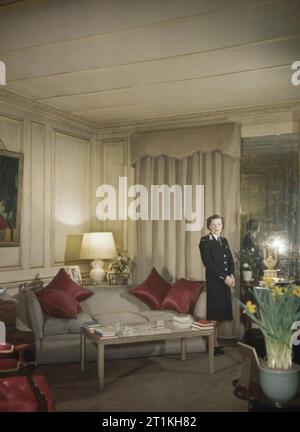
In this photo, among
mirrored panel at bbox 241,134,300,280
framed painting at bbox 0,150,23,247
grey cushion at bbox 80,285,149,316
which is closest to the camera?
framed painting at bbox 0,150,23,247

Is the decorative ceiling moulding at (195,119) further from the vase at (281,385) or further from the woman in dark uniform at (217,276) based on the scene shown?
the vase at (281,385)

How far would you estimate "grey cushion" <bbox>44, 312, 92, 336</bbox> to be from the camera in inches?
193

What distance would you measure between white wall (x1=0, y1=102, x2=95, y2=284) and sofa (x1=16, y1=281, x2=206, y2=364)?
0.32m

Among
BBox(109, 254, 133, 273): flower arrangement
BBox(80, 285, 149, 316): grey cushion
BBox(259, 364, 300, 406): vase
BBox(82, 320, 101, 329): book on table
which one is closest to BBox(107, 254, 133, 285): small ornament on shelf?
BBox(109, 254, 133, 273): flower arrangement

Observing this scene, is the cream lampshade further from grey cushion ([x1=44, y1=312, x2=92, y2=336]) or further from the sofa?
grey cushion ([x1=44, y1=312, x2=92, y2=336])

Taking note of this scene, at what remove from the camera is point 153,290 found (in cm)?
584

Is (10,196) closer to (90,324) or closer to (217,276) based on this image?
(90,324)

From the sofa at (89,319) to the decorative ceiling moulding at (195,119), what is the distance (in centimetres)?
210

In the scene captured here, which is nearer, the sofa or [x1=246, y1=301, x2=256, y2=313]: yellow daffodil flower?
[x1=246, y1=301, x2=256, y2=313]: yellow daffodil flower

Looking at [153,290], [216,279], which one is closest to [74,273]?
[153,290]

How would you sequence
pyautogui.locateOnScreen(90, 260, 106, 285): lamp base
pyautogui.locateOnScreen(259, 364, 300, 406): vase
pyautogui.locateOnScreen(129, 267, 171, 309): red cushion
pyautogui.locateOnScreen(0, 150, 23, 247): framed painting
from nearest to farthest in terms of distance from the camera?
pyautogui.locateOnScreen(259, 364, 300, 406): vase, pyautogui.locateOnScreen(0, 150, 23, 247): framed painting, pyautogui.locateOnScreen(129, 267, 171, 309): red cushion, pyautogui.locateOnScreen(90, 260, 106, 285): lamp base

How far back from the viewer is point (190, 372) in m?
4.61
